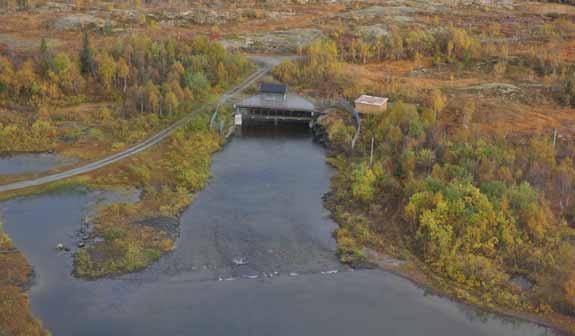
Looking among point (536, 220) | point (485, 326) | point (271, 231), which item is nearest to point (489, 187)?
point (536, 220)

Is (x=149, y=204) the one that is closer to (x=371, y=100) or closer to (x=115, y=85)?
(x=371, y=100)

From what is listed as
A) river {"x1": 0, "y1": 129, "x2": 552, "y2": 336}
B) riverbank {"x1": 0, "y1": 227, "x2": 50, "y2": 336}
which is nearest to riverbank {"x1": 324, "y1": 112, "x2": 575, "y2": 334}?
river {"x1": 0, "y1": 129, "x2": 552, "y2": 336}

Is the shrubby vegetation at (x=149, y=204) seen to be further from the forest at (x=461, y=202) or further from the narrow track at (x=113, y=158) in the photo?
the forest at (x=461, y=202)

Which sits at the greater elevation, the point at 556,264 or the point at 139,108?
the point at 139,108

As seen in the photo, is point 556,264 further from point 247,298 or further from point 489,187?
point 247,298

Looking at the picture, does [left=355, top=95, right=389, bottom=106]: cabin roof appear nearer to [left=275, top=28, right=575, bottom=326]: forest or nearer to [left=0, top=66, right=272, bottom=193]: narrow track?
[left=275, top=28, right=575, bottom=326]: forest

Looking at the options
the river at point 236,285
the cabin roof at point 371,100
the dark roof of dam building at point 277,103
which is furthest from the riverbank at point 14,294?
the cabin roof at point 371,100
